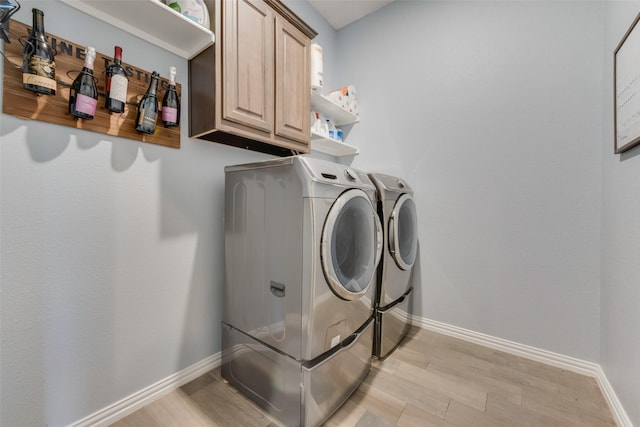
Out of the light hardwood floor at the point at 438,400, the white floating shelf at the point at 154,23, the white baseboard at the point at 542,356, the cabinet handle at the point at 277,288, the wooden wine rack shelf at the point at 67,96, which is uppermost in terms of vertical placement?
the white floating shelf at the point at 154,23

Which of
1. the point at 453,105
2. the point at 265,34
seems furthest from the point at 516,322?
the point at 265,34

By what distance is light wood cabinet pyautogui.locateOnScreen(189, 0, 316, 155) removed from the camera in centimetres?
129

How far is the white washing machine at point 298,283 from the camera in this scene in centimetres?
111

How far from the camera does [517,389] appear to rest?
1.45 metres

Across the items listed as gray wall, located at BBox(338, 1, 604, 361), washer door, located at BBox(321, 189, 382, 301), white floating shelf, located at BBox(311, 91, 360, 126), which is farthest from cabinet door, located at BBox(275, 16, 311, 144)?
gray wall, located at BBox(338, 1, 604, 361)

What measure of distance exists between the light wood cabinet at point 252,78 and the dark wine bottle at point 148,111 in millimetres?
210

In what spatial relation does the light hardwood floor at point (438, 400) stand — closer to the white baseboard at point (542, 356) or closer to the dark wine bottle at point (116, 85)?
the white baseboard at point (542, 356)

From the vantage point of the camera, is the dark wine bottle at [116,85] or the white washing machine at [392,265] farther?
the white washing machine at [392,265]

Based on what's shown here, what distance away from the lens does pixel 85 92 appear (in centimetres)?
104

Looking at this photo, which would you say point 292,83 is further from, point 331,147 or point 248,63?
point 331,147

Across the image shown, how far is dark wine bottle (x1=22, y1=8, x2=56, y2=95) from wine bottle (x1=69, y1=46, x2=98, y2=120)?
8 cm

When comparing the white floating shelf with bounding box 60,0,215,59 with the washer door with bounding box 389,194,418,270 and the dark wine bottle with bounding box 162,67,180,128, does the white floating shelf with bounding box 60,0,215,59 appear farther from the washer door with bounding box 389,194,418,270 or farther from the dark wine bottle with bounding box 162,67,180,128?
the washer door with bounding box 389,194,418,270

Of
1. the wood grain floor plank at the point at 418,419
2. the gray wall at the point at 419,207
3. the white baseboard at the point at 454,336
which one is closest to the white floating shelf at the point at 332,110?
the gray wall at the point at 419,207

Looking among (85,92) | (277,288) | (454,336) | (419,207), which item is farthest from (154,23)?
(454,336)
